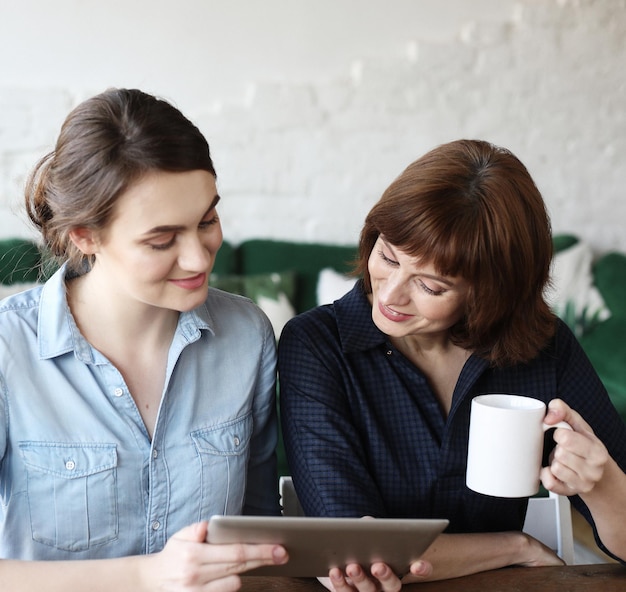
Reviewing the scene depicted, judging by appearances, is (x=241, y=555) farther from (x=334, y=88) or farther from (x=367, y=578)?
(x=334, y=88)

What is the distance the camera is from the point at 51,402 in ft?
4.13

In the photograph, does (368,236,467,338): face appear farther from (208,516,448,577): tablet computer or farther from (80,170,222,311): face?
(208,516,448,577): tablet computer

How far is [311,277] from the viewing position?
3096 millimetres

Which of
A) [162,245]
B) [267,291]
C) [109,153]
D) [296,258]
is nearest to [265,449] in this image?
[162,245]

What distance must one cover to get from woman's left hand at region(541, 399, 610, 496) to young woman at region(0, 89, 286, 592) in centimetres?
46

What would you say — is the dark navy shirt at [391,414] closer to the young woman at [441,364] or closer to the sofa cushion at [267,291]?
the young woman at [441,364]

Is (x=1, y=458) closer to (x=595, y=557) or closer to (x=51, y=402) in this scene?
(x=51, y=402)

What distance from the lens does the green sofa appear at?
2902 millimetres

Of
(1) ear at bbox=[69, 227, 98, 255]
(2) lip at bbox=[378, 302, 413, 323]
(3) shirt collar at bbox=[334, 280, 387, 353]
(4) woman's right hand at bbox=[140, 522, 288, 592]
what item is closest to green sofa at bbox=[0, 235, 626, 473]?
(3) shirt collar at bbox=[334, 280, 387, 353]

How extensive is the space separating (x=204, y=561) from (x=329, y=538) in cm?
16

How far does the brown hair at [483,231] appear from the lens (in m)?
1.36

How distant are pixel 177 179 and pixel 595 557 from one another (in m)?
2.13

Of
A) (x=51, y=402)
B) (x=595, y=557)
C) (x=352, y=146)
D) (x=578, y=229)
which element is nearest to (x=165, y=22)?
(x=352, y=146)

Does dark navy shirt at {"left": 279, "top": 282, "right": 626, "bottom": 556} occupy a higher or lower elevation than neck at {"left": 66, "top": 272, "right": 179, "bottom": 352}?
lower
